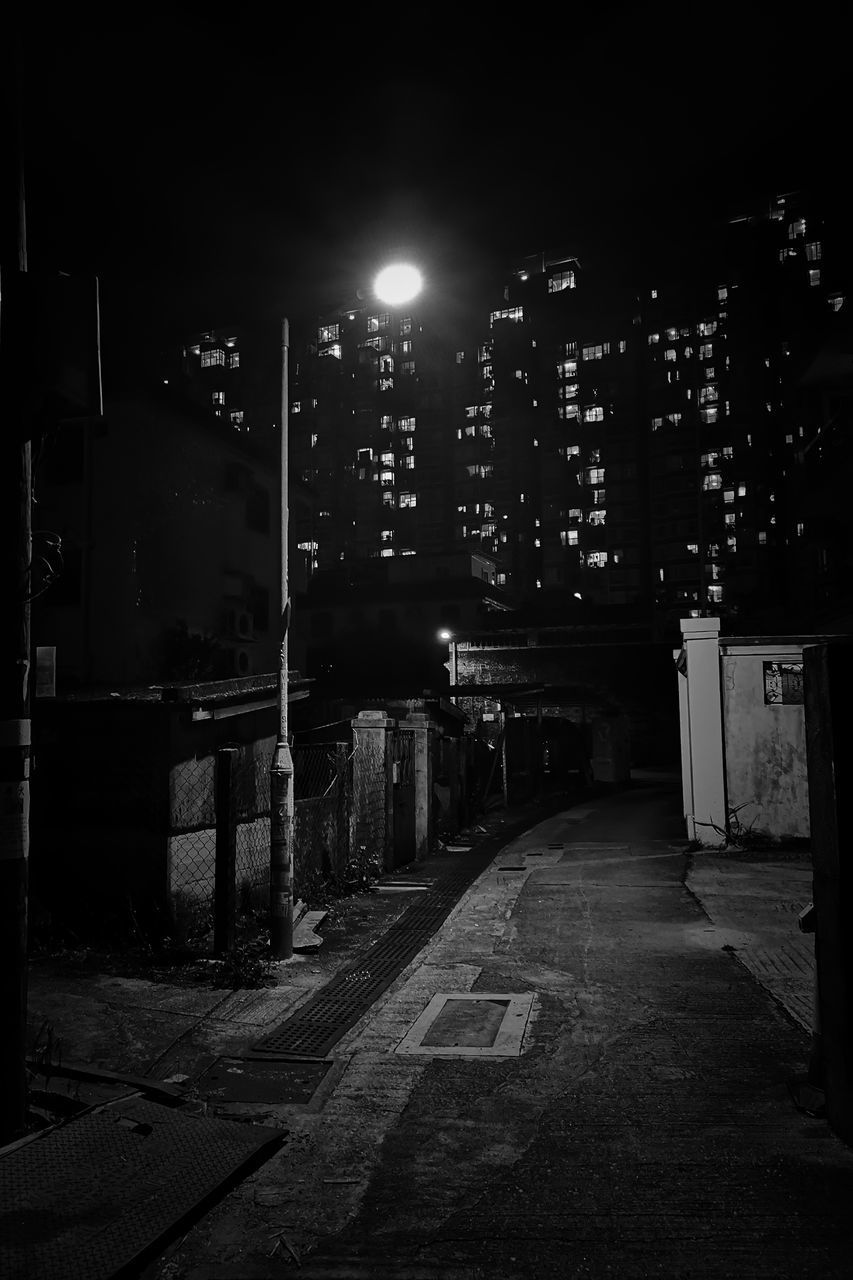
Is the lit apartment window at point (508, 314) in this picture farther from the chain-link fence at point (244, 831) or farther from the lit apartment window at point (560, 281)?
the chain-link fence at point (244, 831)

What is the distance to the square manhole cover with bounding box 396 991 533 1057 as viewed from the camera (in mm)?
5426

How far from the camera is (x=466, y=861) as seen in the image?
14531 millimetres

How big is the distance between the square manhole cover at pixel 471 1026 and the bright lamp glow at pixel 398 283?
6.82 meters

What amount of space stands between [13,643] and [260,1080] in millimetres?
3041

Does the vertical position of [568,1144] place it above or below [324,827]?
below

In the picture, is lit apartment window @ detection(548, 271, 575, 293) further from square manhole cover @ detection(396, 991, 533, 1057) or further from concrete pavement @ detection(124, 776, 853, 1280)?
square manhole cover @ detection(396, 991, 533, 1057)

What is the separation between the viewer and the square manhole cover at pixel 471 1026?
5426 millimetres

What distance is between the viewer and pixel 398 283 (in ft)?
27.7

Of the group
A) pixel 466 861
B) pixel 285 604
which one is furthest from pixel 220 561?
pixel 285 604

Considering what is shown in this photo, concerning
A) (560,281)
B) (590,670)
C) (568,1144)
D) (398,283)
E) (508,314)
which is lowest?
(568,1144)

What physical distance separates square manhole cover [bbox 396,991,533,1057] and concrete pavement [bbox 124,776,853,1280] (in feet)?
0.16

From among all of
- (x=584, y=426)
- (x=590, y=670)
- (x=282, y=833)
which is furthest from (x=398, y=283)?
(x=584, y=426)

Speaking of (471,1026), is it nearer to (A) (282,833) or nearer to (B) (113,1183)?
(A) (282,833)

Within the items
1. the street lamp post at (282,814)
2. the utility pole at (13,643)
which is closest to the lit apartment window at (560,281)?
the street lamp post at (282,814)
